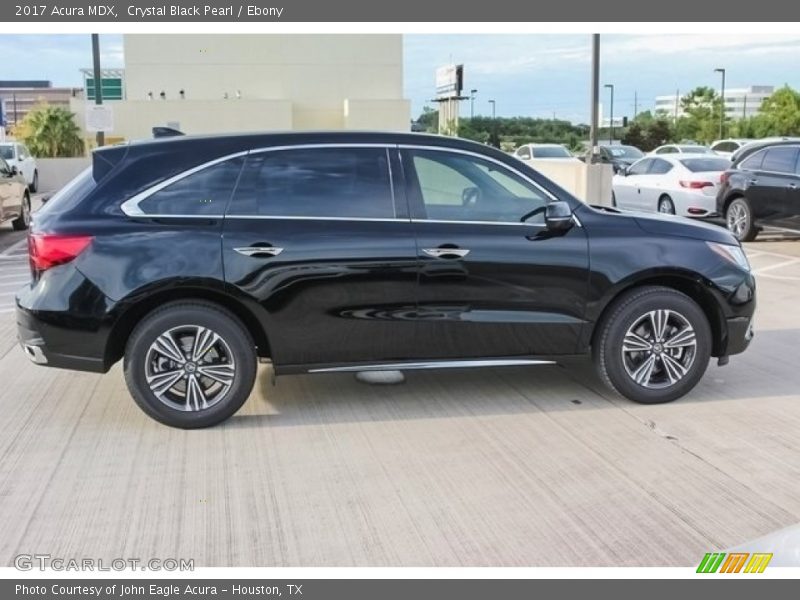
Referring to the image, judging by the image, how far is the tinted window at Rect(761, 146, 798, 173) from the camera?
554 inches

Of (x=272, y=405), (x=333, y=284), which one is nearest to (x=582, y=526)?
(x=333, y=284)

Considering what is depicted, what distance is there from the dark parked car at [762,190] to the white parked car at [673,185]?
0.73 metres

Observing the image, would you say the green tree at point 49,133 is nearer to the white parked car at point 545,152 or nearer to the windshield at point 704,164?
the white parked car at point 545,152

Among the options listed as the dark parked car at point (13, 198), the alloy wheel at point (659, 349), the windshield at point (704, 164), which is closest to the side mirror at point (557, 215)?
the alloy wheel at point (659, 349)

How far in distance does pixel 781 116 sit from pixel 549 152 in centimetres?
4094

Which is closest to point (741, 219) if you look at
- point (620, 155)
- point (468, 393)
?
point (468, 393)

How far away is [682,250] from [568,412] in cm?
130

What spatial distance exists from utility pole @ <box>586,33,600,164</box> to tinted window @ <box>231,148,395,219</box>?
11.8 metres

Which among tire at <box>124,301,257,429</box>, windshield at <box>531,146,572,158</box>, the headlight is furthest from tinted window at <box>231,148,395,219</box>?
windshield at <box>531,146,572,158</box>

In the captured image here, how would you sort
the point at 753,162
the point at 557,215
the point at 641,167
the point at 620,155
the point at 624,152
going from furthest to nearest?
the point at 624,152, the point at 620,155, the point at 641,167, the point at 753,162, the point at 557,215

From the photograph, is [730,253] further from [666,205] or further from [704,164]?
[704,164]

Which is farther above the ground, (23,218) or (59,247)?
(59,247)

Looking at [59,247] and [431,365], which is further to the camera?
[431,365]

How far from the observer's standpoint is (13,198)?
16.4m
